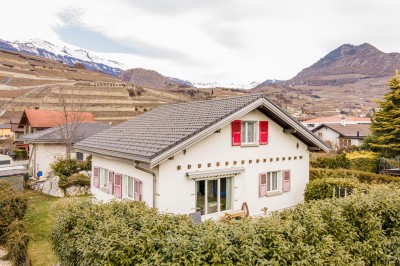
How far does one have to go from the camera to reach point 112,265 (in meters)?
5.38

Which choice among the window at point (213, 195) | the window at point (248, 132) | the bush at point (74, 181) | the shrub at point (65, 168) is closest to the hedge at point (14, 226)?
the window at point (213, 195)

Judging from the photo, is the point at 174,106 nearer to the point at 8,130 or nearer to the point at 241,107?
the point at 241,107

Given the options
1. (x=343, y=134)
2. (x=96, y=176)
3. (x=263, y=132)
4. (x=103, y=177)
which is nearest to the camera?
(x=263, y=132)

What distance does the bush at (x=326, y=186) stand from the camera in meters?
15.3

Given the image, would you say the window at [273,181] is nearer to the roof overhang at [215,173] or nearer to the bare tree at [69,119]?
the roof overhang at [215,173]

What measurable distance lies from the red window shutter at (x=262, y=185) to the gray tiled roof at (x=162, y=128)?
4.05 m

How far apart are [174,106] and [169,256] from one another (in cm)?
1463

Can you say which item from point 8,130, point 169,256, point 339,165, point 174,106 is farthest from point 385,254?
point 8,130

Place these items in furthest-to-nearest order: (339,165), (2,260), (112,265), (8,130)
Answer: (8,130), (339,165), (2,260), (112,265)

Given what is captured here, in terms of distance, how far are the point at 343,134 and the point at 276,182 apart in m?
42.8

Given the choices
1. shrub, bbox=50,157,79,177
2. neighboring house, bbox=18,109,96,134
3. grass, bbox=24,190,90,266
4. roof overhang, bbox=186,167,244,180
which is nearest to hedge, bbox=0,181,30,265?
grass, bbox=24,190,90,266

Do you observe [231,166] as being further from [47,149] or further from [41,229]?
[47,149]

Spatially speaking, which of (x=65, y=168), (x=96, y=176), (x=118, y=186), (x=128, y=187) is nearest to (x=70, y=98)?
(x=65, y=168)

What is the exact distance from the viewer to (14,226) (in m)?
11.6
